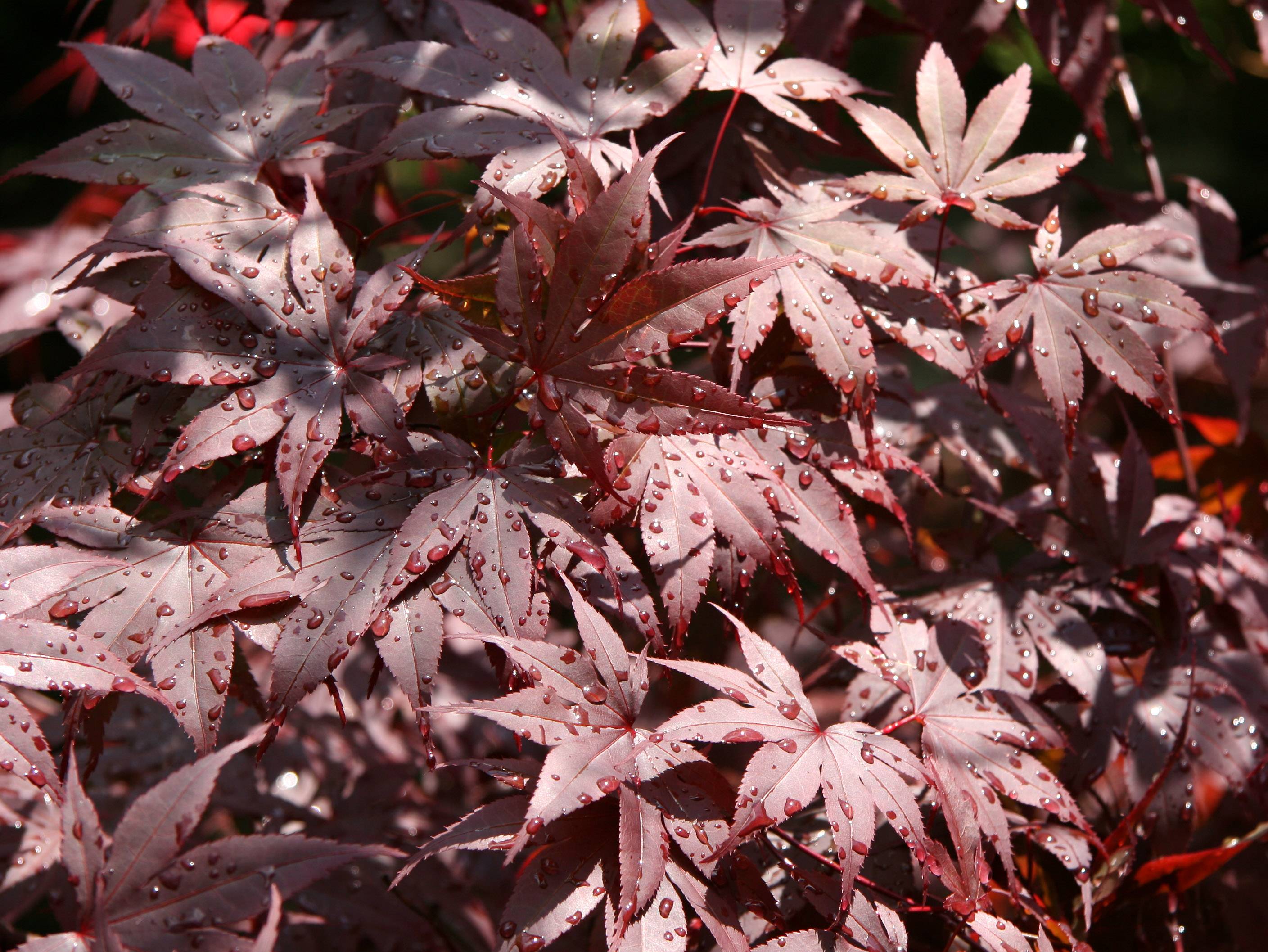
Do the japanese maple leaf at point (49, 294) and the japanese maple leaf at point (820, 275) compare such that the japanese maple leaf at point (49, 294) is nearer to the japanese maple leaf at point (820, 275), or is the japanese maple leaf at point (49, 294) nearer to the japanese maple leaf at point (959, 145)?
the japanese maple leaf at point (820, 275)

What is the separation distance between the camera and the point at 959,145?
98cm

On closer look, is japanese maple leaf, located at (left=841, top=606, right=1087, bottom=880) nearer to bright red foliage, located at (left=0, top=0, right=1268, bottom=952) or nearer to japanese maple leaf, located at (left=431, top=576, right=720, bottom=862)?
bright red foliage, located at (left=0, top=0, right=1268, bottom=952)

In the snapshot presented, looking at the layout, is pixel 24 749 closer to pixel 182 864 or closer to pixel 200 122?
pixel 182 864

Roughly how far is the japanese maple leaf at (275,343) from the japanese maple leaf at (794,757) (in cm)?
35

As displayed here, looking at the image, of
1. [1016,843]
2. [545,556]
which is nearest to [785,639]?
[1016,843]

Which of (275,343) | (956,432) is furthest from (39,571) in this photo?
(956,432)

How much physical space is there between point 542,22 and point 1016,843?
52.2 inches

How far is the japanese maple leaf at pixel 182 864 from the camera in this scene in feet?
2.23

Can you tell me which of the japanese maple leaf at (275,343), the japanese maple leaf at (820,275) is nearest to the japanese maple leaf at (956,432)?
the japanese maple leaf at (820,275)

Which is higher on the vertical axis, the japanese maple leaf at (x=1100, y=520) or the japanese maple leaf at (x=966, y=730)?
the japanese maple leaf at (x=1100, y=520)

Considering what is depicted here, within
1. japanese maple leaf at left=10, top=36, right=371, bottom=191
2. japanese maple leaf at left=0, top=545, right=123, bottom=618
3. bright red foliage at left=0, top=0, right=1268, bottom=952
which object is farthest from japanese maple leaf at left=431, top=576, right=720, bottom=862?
japanese maple leaf at left=10, top=36, right=371, bottom=191

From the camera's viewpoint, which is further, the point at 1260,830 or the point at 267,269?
the point at 1260,830

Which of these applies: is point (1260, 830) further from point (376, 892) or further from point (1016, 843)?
point (376, 892)

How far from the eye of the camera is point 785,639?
2471mm
